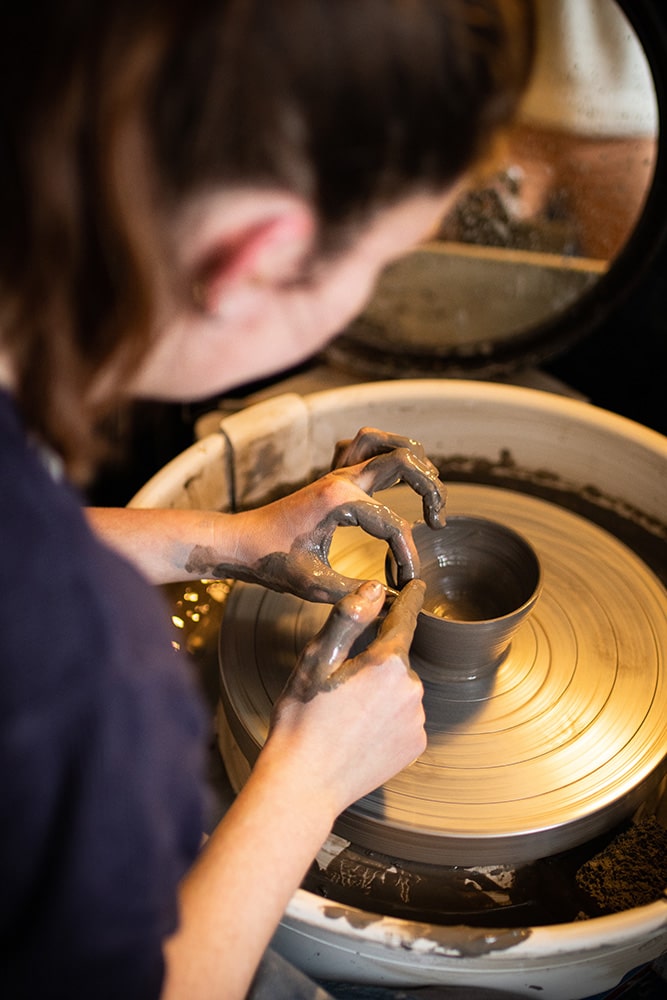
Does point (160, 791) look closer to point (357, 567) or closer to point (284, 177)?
point (284, 177)

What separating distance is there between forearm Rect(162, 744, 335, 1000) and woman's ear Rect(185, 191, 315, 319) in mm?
440

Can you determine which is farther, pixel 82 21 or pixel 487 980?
pixel 487 980

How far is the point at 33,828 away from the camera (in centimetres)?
50

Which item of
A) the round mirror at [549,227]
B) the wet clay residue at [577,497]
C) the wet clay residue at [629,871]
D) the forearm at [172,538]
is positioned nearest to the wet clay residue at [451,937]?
the wet clay residue at [629,871]

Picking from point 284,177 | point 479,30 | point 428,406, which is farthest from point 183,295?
point 428,406

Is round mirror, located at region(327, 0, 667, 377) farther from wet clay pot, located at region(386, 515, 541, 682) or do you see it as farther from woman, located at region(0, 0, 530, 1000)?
woman, located at region(0, 0, 530, 1000)

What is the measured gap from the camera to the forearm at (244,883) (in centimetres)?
68

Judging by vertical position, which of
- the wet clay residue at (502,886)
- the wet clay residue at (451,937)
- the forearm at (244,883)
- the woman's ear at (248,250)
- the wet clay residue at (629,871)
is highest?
the woman's ear at (248,250)

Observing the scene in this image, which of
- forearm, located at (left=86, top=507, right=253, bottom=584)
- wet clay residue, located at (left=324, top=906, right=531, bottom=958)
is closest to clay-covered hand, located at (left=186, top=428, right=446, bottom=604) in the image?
forearm, located at (left=86, top=507, right=253, bottom=584)

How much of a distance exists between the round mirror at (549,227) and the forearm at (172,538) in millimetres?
791

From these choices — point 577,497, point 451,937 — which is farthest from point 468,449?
point 451,937

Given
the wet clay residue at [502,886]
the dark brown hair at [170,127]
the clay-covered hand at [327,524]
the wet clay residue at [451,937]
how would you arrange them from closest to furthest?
1. the dark brown hair at [170,127]
2. the wet clay residue at [451,937]
3. the wet clay residue at [502,886]
4. the clay-covered hand at [327,524]

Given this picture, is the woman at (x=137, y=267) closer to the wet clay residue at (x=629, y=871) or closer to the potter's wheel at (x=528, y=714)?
the potter's wheel at (x=528, y=714)

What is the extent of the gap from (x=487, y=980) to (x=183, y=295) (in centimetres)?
71
